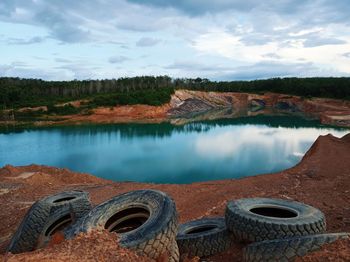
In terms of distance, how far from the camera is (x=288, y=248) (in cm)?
450

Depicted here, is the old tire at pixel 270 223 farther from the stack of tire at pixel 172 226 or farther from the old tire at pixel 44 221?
the old tire at pixel 44 221

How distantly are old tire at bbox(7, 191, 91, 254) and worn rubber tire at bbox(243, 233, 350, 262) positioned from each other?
3349 millimetres

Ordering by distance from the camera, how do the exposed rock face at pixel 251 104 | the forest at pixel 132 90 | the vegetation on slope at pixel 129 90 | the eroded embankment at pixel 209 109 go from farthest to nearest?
the forest at pixel 132 90 → the vegetation on slope at pixel 129 90 → the exposed rock face at pixel 251 104 → the eroded embankment at pixel 209 109

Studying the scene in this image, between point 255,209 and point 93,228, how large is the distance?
326 cm

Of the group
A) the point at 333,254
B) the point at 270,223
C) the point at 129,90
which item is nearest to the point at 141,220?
the point at 270,223

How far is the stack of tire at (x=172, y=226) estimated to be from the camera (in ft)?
14.9

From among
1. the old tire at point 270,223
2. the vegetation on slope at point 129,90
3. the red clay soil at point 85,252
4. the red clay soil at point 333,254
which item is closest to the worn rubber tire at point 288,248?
the red clay soil at point 333,254

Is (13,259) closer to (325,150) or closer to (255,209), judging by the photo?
(255,209)

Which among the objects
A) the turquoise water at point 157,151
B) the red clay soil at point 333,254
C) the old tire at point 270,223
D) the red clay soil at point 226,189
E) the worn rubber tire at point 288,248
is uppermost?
the red clay soil at point 333,254

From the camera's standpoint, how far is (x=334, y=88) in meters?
64.2

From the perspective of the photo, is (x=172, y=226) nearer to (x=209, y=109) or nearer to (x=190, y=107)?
(x=190, y=107)

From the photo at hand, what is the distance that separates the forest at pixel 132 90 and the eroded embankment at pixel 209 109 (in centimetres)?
182

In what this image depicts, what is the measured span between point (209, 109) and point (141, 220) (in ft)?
223

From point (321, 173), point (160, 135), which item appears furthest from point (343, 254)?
point (160, 135)
